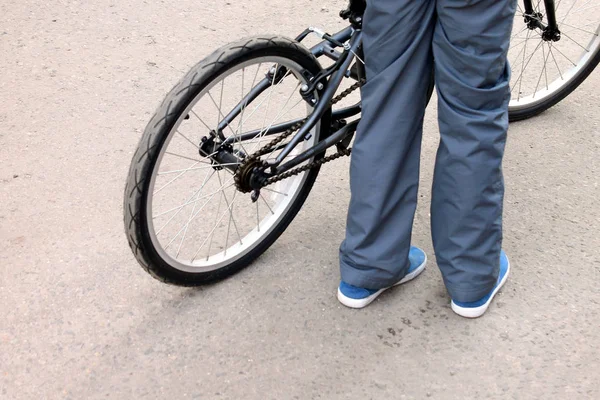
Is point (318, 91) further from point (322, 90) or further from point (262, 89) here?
point (262, 89)

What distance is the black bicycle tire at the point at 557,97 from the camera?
3527mm

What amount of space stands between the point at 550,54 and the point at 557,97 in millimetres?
464

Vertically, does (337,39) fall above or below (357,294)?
above

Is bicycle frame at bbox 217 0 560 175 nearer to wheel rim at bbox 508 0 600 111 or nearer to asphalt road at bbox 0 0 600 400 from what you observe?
asphalt road at bbox 0 0 600 400

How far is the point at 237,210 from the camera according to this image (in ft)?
9.80

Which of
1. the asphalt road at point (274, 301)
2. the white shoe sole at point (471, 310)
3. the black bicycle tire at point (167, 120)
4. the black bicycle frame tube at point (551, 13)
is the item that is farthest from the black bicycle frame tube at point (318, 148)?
the black bicycle frame tube at point (551, 13)

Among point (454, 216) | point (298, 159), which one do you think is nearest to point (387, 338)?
point (454, 216)

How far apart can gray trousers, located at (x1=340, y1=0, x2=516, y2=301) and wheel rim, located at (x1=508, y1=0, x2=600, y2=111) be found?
51.9 inches

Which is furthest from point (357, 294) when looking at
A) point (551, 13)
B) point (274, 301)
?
point (551, 13)

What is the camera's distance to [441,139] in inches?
89.9

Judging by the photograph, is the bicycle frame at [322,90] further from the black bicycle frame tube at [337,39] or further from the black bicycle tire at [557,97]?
the black bicycle tire at [557,97]

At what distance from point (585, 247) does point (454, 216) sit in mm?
744

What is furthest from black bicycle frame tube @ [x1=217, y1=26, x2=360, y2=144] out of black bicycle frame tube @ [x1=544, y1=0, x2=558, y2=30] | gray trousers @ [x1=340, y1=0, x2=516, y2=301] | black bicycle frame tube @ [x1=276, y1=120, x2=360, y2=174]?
black bicycle frame tube @ [x1=544, y1=0, x2=558, y2=30]

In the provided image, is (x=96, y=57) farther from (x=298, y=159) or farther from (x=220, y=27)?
(x=298, y=159)
